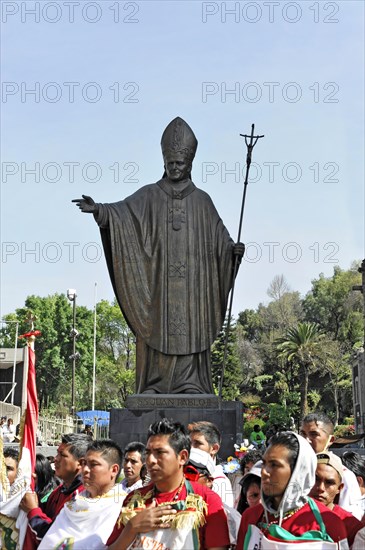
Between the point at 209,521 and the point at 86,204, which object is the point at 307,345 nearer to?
the point at 86,204

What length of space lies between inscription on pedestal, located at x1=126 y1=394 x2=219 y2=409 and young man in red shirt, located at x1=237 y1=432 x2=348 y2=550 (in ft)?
22.4

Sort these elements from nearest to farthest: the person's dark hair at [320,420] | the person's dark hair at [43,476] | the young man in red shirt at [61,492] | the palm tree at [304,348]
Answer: the young man in red shirt at [61,492]
the person's dark hair at [320,420]
the person's dark hair at [43,476]
the palm tree at [304,348]

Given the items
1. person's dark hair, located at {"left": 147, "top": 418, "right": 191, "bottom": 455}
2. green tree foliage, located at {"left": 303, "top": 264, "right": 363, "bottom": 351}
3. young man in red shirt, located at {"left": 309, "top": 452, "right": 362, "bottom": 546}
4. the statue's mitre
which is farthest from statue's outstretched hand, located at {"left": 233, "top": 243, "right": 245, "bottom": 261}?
green tree foliage, located at {"left": 303, "top": 264, "right": 363, "bottom": 351}

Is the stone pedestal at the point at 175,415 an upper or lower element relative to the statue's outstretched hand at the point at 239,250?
lower

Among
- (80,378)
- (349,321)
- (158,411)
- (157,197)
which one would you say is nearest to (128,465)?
(158,411)

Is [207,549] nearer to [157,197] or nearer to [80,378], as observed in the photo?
[157,197]

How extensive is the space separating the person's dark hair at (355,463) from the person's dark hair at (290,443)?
1.81 metres

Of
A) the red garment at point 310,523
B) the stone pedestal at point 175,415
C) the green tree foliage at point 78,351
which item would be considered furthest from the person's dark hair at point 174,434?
the green tree foliage at point 78,351

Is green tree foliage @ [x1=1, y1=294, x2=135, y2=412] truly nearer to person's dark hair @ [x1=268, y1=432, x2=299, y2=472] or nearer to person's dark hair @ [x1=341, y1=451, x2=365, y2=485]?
person's dark hair @ [x1=341, y1=451, x2=365, y2=485]

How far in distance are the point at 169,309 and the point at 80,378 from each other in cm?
4828

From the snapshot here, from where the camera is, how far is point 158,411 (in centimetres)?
1079

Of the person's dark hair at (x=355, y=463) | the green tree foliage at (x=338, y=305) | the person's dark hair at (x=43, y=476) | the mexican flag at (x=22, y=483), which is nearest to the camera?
the mexican flag at (x=22, y=483)

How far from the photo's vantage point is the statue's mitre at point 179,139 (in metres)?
11.7

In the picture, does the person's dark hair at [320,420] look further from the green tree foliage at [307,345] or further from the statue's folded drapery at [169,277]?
the green tree foliage at [307,345]
